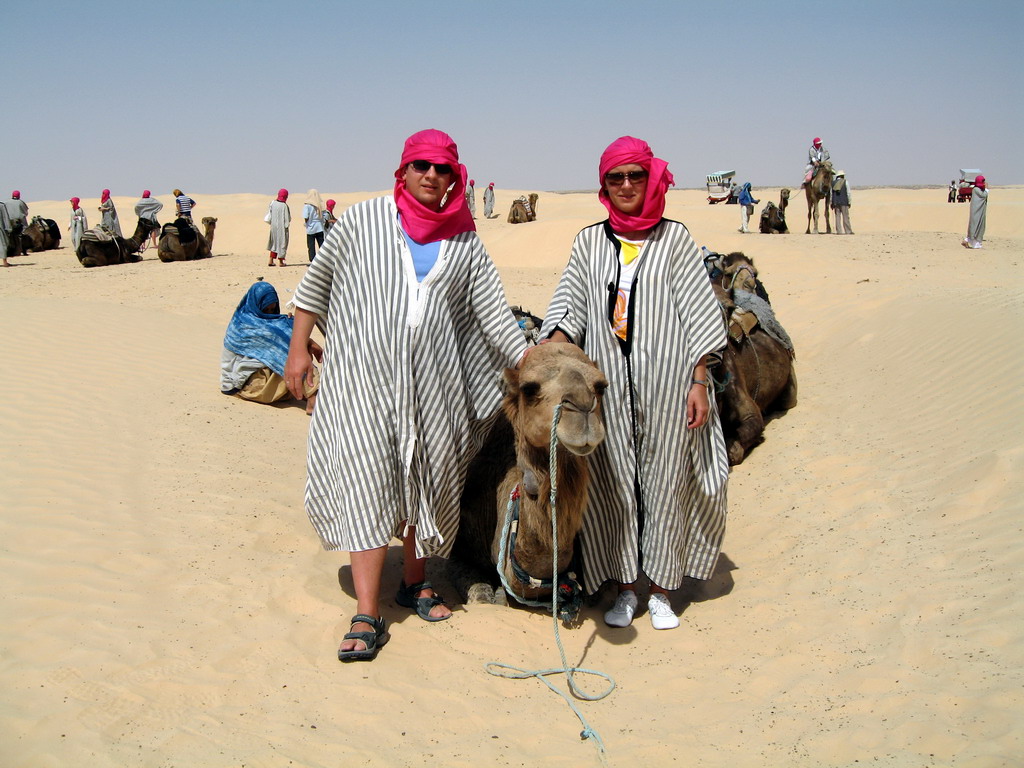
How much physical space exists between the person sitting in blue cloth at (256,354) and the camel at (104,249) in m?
13.2

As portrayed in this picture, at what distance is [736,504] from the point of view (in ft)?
19.5

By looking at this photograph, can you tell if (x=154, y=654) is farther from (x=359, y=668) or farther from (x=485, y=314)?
(x=485, y=314)

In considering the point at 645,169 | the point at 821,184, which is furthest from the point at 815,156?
the point at 645,169

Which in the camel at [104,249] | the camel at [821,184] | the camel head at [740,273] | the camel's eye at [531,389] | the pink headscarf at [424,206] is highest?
the camel at [821,184]

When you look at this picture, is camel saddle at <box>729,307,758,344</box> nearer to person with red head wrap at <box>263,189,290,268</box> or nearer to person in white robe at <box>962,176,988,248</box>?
person in white robe at <box>962,176,988,248</box>

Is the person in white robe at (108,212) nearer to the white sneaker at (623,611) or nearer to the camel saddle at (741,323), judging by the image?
the camel saddle at (741,323)

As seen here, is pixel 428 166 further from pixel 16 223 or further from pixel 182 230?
pixel 16 223

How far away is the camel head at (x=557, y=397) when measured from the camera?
3.19 m

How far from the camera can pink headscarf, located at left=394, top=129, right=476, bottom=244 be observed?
371 centimetres

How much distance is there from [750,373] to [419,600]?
4.07 m

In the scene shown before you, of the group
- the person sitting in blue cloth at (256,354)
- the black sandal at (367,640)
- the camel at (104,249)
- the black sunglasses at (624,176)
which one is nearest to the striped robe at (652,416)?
the black sunglasses at (624,176)

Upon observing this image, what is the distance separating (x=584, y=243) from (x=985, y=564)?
248 cm

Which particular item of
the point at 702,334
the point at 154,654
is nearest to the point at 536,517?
the point at 702,334

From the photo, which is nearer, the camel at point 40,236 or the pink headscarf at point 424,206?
the pink headscarf at point 424,206
